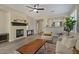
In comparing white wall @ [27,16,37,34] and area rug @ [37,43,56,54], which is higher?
white wall @ [27,16,37,34]

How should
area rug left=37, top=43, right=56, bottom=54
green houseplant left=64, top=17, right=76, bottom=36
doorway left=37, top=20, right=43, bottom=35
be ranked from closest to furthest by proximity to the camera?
1. area rug left=37, top=43, right=56, bottom=54
2. green houseplant left=64, top=17, right=76, bottom=36
3. doorway left=37, top=20, right=43, bottom=35

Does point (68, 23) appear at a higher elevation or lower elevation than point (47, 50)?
higher

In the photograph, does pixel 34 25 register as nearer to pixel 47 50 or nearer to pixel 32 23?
pixel 32 23

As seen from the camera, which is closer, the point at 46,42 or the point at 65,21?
the point at 65,21

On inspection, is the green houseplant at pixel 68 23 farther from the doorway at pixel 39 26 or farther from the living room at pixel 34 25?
the doorway at pixel 39 26

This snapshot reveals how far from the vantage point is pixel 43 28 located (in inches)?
89.9

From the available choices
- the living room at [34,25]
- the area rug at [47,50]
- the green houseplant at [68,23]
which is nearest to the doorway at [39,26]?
the living room at [34,25]

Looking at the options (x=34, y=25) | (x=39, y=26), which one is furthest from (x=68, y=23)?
(x=34, y=25)

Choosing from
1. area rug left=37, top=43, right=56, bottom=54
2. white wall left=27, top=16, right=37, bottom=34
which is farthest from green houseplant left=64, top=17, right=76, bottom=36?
white wall left=27, top=16, right=37, bottom=34

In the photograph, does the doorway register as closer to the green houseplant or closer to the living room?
the living room

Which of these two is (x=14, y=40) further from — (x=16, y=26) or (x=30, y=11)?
(x=30, y=11)

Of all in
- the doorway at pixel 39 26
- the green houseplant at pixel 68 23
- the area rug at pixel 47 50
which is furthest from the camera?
the doorway at pixel 39 26

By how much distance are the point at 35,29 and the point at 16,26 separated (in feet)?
1.98
